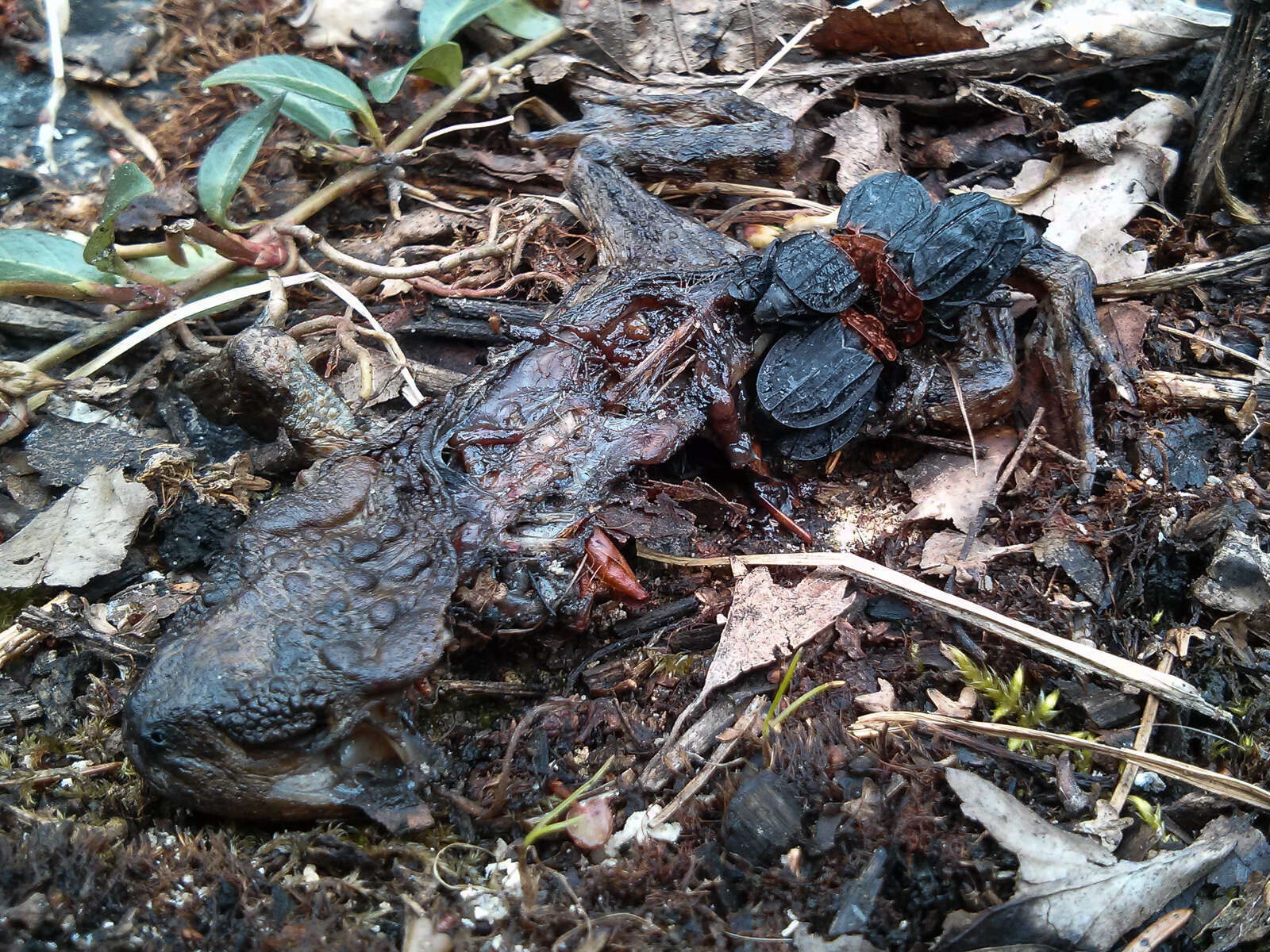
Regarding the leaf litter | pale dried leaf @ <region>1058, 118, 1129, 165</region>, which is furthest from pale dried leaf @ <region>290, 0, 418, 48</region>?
pale dried leaf @ <region>1058, 118, 1129, 165</region>

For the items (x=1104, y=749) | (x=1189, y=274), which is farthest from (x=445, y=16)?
(x=1104, y=749)

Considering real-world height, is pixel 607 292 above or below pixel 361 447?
above

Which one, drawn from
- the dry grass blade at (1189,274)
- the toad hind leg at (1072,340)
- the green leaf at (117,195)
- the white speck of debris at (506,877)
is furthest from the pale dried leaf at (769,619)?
the green leaf at (117,195)

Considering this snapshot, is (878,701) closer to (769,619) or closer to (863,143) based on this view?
(769,619)

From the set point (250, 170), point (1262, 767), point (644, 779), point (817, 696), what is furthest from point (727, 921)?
point (250, 170)

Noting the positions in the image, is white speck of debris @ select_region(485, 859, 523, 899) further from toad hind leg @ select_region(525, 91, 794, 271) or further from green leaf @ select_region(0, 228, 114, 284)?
green leaf @ select_region(0, 228, 114, 284)

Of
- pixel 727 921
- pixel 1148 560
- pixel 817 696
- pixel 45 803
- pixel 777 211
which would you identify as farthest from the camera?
pixel 777 211

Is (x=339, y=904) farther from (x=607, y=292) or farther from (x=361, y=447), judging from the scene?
(x=607, y=292)
